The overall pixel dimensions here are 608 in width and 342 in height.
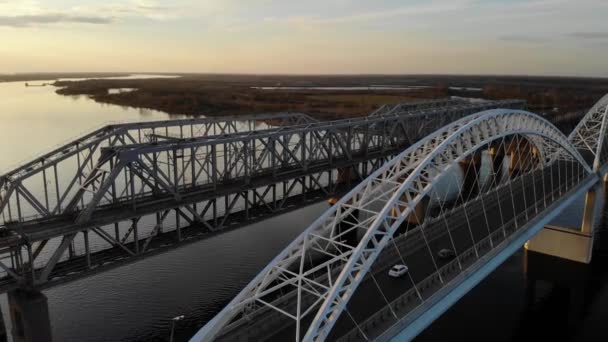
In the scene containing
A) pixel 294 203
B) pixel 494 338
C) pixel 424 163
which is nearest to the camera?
pixel 424 163

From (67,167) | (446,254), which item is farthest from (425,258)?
(67,167)

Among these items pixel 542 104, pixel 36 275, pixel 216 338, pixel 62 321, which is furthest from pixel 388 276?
pixel 542 104

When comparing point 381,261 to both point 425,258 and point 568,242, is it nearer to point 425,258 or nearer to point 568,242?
point 425,258

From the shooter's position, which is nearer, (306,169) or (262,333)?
(262,333)

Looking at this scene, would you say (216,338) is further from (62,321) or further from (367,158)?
(367,158)

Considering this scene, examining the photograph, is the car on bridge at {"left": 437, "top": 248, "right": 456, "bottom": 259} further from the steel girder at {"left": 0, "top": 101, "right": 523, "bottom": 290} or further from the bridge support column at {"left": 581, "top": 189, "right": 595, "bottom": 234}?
the bridge support column at {"left": 581, "top": 189, "right": 595, "bottom": 234}

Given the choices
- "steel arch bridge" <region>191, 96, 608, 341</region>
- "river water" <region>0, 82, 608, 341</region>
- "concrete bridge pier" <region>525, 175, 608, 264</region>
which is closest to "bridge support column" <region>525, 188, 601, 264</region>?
"concrete bridge pier" <region>525, 175, 608, 264</region>

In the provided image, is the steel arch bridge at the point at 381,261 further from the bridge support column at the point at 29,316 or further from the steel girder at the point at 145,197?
the bridge support column at the point at 29,316
